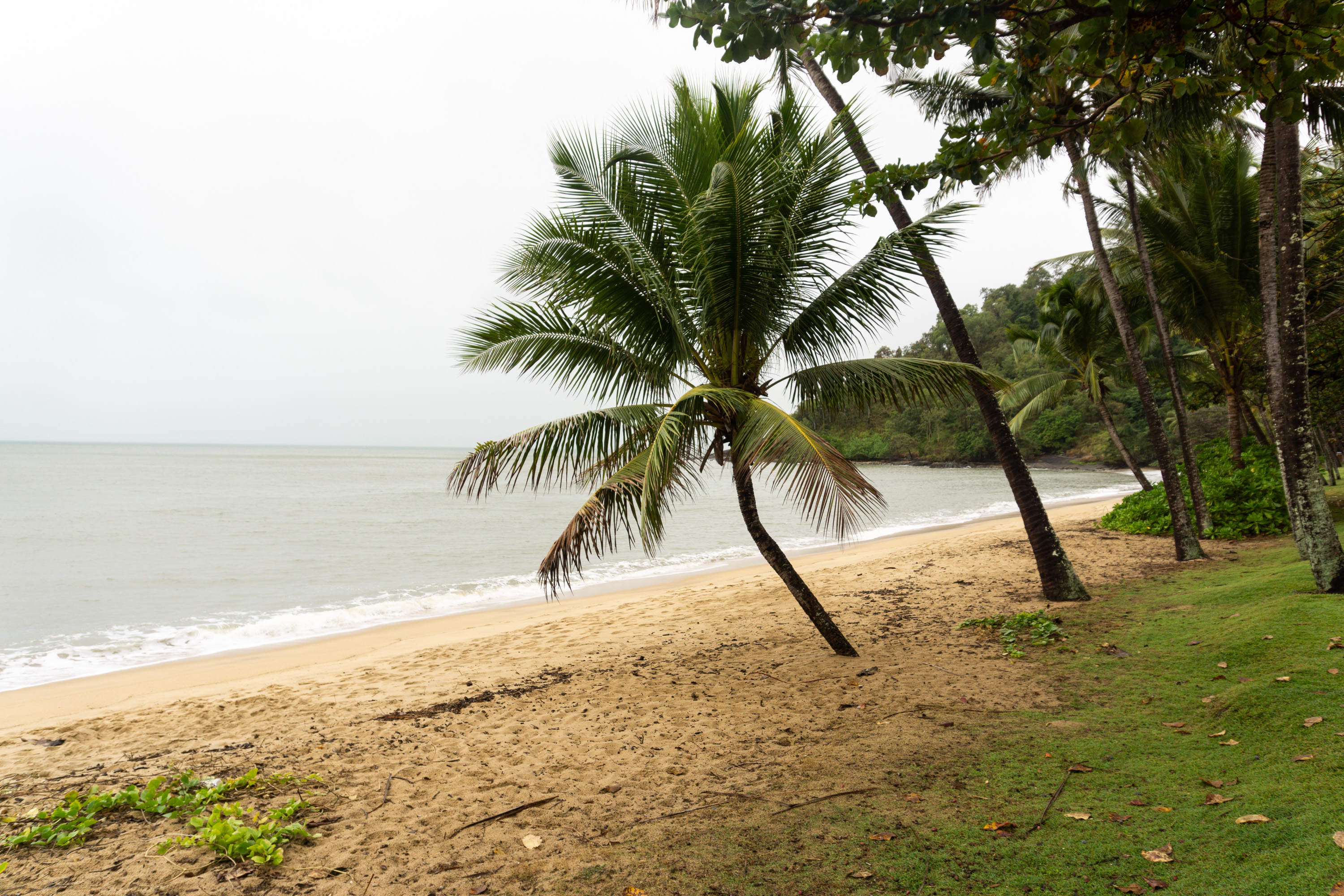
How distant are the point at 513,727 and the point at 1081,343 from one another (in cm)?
1529

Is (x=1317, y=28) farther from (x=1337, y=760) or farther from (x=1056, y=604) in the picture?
(x=1056, y=604)

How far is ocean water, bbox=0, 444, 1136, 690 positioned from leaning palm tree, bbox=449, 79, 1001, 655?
1377 mm

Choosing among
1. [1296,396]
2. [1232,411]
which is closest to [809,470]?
[1296,396]

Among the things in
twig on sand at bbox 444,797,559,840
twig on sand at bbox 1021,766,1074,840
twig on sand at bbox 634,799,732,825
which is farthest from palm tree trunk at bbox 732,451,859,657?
twig on sand at bbox 444,797,559,840

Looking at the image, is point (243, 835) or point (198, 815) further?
point (198, 815)

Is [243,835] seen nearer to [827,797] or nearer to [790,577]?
[827,797]

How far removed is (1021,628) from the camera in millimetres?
6426

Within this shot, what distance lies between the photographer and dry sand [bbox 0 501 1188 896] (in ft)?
10.3

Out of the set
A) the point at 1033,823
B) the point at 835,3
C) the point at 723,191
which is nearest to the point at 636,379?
the point at 723,191

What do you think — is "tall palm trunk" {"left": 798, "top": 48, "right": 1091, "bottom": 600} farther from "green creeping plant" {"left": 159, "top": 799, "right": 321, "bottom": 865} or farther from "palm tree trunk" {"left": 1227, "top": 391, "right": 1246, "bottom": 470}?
"palm tree trunk" {"left": 1227, "top": 391, "right": 1246, "bottom": 470}

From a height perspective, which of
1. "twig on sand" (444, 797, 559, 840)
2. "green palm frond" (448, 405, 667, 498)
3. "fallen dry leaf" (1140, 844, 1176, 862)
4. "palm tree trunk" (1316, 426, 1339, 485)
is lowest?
"palm tree trunk" (1316, 426, 1339, 485)

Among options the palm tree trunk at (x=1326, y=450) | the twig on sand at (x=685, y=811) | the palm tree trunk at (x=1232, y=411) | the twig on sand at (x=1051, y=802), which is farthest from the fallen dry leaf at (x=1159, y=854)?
the palm tree trunk at (x=1326, y=450)

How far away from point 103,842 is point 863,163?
7773 mm

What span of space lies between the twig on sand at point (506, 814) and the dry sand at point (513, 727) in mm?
43
